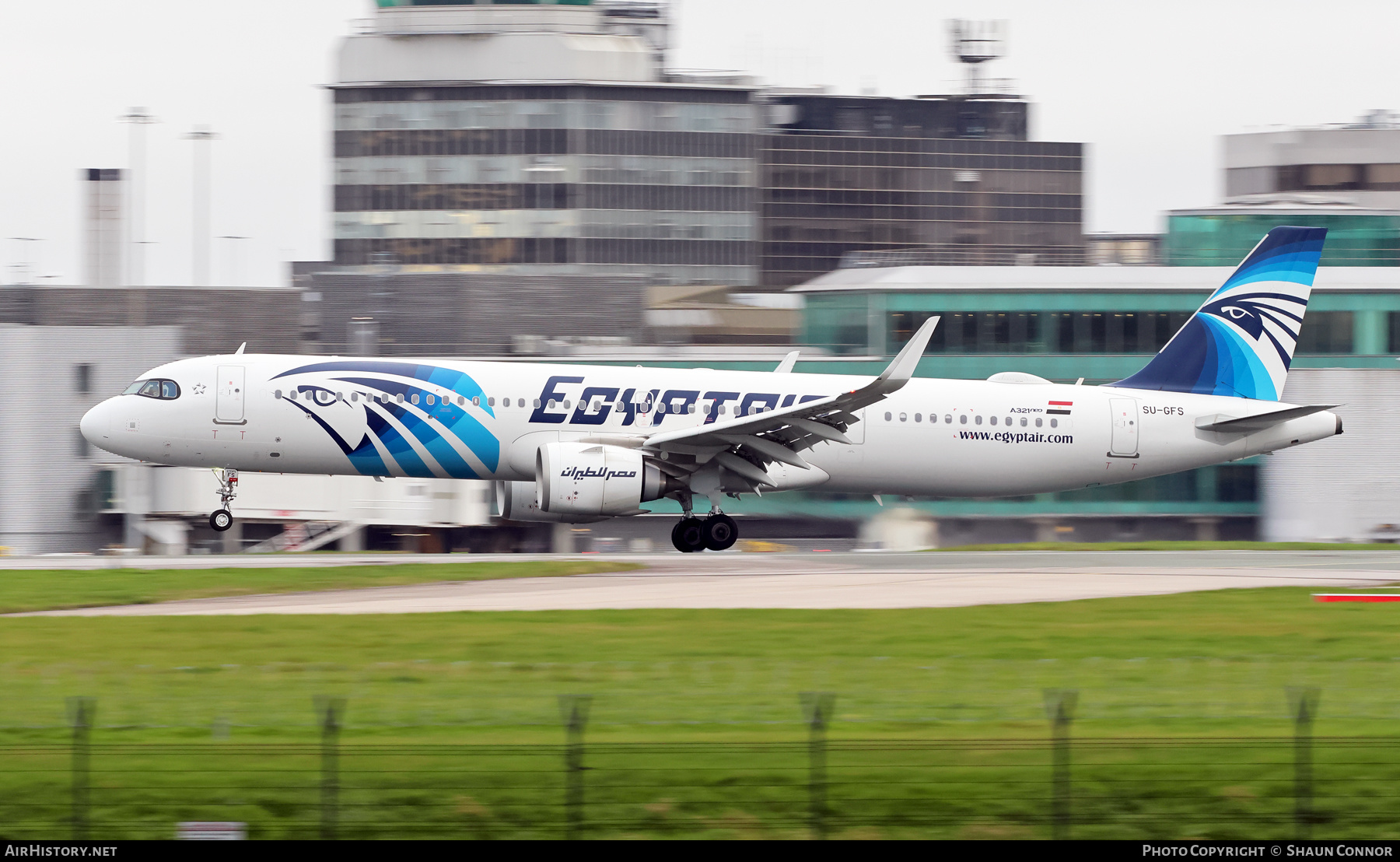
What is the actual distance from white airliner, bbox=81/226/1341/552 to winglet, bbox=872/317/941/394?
1.9 inches

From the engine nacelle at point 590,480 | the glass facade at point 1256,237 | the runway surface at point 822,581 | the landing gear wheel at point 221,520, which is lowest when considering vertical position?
the runway surface at point 822,581

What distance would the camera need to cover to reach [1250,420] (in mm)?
37312

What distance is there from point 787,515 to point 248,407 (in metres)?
25.7

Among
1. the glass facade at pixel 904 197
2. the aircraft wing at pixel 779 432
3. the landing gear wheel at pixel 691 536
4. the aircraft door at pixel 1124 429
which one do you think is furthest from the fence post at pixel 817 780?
the glass facade at pixel 904 197

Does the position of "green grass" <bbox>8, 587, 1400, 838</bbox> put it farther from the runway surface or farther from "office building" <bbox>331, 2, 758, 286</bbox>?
"office building" <bbox>331, 2, 758, 286</bbox>

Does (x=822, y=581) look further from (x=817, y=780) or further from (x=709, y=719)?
(x=817, y=780)

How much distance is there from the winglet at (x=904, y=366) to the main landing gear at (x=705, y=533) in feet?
17.2

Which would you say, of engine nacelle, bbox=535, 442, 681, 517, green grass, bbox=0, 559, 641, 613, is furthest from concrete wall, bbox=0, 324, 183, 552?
engine nacelle, bbox=535, 442, 681, 517

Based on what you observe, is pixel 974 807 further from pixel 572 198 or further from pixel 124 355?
pixel 572 198

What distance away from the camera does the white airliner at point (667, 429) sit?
111 feet

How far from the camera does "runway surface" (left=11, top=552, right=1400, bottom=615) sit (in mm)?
26422

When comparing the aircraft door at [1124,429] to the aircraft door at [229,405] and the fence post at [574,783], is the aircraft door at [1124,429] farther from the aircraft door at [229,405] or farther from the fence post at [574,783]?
the fence post at [574,783]

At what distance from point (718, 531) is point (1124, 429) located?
980cm

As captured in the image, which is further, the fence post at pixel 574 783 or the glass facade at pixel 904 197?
the glass facade at pixel 904 197
